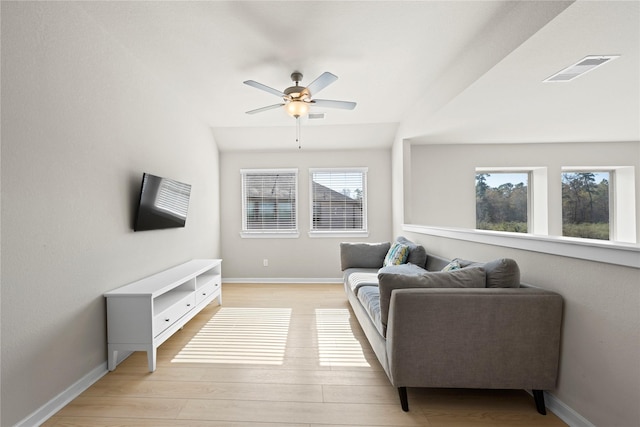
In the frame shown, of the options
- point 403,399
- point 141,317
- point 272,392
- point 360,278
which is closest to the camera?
point 403,399

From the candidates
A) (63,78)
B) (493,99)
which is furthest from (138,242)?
(493,99)

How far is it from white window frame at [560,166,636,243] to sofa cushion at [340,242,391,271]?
3.45 meters

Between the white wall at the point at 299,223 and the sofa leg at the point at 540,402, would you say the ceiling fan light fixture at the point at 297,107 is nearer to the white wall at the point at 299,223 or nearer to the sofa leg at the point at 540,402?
the white wall at the point at 299,223

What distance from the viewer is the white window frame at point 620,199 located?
471 centimetres

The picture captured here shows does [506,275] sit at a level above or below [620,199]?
below

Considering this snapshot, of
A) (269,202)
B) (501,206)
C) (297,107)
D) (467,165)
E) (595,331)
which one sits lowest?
(595,331)

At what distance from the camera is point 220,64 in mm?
2719

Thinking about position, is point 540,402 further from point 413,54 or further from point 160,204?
point 160,204

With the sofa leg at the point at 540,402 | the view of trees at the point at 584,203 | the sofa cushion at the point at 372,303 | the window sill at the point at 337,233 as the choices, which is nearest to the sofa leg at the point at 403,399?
the sofa cushion at the point at 372,303

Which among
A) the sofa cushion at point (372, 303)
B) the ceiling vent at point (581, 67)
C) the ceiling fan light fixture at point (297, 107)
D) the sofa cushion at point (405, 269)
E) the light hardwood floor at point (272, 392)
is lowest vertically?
the light hardwood floor at point (272, 392)

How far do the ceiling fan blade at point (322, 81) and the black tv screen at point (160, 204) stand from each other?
1704 mm

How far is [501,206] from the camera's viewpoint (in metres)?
4.91

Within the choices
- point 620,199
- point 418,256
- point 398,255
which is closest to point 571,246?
point 418,256

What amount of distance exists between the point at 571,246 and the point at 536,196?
393cm
